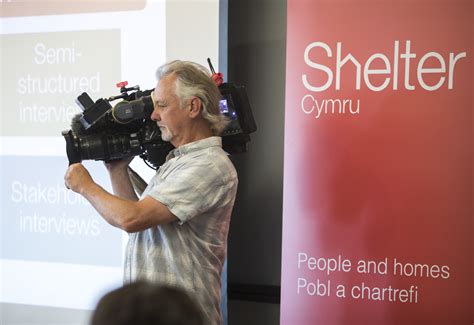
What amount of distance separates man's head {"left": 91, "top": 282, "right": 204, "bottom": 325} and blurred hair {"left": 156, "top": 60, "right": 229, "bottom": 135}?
2.70 feet

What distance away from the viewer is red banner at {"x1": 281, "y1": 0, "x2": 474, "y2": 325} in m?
1.67

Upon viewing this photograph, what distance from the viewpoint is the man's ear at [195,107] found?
1.40 metres

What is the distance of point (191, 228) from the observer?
1396mm

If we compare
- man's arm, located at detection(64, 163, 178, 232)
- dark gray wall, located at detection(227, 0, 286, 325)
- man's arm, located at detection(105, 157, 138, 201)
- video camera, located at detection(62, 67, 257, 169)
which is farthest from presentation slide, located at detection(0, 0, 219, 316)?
man's arm, located at detection(64, 163, 178, 232)

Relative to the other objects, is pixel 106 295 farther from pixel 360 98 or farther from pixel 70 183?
pixel 360 98

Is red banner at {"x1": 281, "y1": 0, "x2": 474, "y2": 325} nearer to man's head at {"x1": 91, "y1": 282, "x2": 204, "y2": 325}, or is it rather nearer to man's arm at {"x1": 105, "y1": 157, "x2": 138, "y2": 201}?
man's arm at {"x1": 105, "y1": 157, "x2": 138, "y2": 201}

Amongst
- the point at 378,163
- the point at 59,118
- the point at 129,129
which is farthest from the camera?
the point at 59,118

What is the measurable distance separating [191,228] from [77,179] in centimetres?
33

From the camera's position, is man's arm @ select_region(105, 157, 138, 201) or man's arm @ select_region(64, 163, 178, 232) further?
man's arm @ select_region(105, 157, 138, 201)

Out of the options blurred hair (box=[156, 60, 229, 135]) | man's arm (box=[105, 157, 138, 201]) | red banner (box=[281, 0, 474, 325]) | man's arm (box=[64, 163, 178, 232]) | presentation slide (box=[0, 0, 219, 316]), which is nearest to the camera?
man's arm (box=[64, 163, 178, 232])

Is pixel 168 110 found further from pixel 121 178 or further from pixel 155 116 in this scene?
pixel 121 178

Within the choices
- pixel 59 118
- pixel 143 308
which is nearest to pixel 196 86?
pixel 143 308

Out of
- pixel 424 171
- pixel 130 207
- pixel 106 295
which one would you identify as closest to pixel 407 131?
pixel 424 171

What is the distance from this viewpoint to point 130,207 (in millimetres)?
1270
